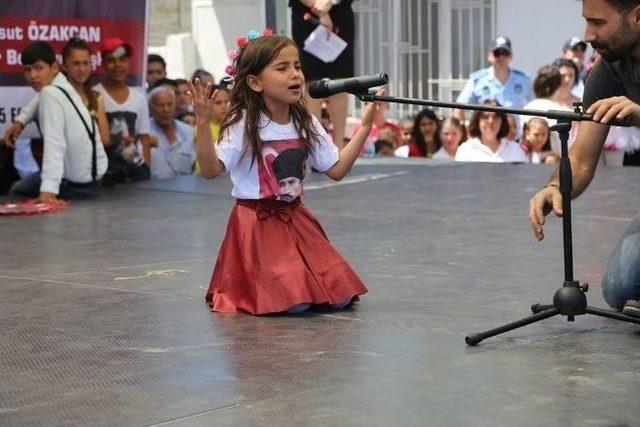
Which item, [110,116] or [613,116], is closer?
[613,116]

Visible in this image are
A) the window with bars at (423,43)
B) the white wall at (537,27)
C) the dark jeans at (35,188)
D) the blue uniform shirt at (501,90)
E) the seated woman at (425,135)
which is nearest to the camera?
the dark jeans at (35,188)

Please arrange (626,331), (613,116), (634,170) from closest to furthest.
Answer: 1. (613,116)
2. (626,331)
3. (634,170)

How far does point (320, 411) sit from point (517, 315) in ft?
4.63

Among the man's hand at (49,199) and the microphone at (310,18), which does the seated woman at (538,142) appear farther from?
the man's hand at (49,199)

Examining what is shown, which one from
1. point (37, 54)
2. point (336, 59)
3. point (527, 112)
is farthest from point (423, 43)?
point (527, 112)

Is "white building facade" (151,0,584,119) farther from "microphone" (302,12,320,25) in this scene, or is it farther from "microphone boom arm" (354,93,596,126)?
"microphone boom arm" (354,93,596,126)

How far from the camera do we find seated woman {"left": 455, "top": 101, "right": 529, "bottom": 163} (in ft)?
34.2

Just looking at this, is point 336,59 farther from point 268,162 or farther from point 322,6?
point 268,162

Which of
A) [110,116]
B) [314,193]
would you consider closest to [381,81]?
[314,193]

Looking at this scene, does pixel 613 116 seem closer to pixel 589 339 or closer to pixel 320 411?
pixel 589 339

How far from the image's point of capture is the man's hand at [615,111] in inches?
155

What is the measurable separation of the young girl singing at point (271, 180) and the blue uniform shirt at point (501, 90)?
666cm

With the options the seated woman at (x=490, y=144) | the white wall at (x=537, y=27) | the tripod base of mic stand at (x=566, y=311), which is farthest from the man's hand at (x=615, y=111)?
the white wall at (x=537, y=27)

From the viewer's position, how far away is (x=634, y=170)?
9.58 m
